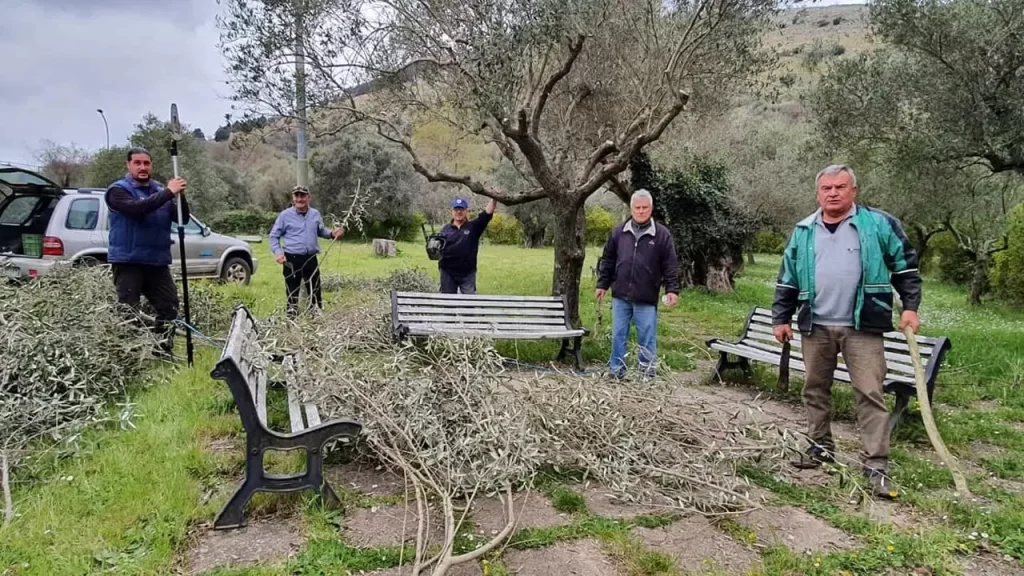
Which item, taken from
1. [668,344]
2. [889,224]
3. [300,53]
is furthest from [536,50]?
[889,224]

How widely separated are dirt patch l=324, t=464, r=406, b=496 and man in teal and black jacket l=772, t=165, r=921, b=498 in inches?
103

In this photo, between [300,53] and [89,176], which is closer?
[300,53]

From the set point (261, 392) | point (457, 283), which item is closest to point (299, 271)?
point (457, 283)

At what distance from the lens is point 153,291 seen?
584 cm

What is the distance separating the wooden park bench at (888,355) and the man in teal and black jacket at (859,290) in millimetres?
445

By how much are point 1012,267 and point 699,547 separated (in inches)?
668

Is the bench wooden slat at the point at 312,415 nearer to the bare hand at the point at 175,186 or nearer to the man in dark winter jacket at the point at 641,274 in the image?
the bare hand at the point at 175,186

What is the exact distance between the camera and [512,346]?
7289mm

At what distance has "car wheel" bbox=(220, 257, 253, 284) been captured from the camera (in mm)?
11766

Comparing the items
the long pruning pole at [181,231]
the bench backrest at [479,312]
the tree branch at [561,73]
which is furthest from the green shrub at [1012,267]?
the long pruning pole at [181,231]

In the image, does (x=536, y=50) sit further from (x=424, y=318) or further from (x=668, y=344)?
(x=668, y=344)

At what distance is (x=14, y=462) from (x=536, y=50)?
20.6 ft

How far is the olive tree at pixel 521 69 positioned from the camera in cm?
684

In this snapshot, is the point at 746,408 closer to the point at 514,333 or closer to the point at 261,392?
the point at 514,333
